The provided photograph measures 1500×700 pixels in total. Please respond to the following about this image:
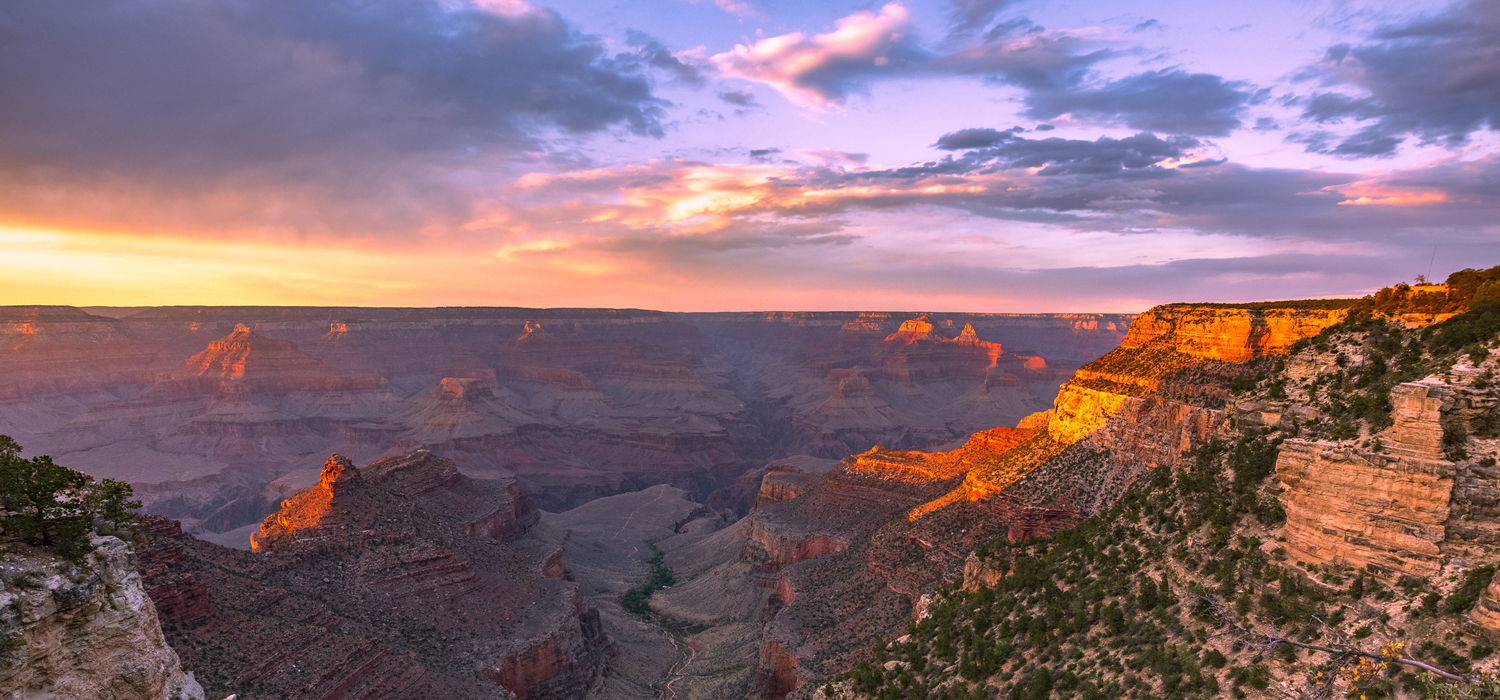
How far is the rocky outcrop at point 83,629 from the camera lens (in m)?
11.6

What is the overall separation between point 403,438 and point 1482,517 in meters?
165

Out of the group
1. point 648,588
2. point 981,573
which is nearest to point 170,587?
point 981,573

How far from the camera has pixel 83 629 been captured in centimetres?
1260

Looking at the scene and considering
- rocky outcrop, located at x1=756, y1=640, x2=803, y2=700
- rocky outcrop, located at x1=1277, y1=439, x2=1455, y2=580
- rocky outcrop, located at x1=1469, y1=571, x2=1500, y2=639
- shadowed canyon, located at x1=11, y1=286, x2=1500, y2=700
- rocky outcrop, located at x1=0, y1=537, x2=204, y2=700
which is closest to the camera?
rocky outcrop, located at x1=0, y1=537, x2=204, y2=700

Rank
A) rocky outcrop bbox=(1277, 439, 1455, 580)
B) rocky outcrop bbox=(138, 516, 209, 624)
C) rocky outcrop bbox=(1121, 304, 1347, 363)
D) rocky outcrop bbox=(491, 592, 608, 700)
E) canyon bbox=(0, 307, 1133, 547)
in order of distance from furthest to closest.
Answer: canyon bbox=(0, 307, 1133, 547), rocky outcrop bbox=(491, 592, 608, 700), rocky outcrop bbox=(1121, 304, 1347, 363), rocky outcrop bbox=(138, 516, 209, 624), rocky outcrop bbox=(1277, 439, 1455, 580)

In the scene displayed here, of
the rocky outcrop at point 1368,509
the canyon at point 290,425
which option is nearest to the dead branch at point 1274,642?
the rocky outcrop at point 1368,509

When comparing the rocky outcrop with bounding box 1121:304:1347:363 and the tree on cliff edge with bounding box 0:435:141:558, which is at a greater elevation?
the rocky outcrop with bounding box 1121:304:1347:363

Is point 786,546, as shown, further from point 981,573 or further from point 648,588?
point 981,573

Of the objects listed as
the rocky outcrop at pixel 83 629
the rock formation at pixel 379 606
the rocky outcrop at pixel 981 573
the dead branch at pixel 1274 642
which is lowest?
the rock formation at pixel 379 606

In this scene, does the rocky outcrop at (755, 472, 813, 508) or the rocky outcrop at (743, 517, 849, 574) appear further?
the rocky outcrop at (755, 472, 813, 508)

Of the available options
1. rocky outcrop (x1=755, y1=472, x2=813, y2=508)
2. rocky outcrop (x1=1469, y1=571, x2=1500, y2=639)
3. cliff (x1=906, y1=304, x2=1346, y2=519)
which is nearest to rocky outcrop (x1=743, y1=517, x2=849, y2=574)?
rocky outcrop (x1=755, y1=472, x2=813, y2=508)

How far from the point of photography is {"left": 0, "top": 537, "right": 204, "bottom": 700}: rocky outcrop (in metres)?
11.6

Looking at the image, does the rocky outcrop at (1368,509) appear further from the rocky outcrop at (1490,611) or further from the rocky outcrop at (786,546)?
the rocky outcrop at (786,546)

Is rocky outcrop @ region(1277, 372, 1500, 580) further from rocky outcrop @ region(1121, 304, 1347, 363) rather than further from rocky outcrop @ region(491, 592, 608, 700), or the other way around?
rocky outcrop @ region(491, 592, 608, 700)
